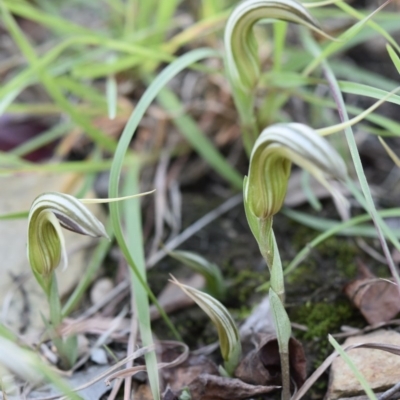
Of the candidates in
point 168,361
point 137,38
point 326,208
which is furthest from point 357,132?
point 168,361

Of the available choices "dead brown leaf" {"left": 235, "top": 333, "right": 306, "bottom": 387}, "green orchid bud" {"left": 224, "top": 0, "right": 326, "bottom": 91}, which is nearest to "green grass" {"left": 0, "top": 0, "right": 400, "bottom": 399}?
"green orchid bud" {"left": 224, "top": 0, "right": 326, "bottom": 91}

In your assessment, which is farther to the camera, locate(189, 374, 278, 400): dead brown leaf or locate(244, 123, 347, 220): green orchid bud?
locate(189, 374, 278, 400): dead brown leaf

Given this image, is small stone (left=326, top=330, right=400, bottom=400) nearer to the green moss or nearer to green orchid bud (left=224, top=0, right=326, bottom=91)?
the green moss

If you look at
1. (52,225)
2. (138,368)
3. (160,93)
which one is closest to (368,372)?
(138,368)

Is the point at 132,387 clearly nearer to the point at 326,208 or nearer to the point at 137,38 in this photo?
the point at 326,208

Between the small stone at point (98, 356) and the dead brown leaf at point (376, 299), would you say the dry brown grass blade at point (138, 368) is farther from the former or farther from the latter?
the dead brown leaf at point (376, 299)

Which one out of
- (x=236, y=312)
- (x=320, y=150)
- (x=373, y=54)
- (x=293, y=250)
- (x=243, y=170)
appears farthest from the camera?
(x=373, y=54)
